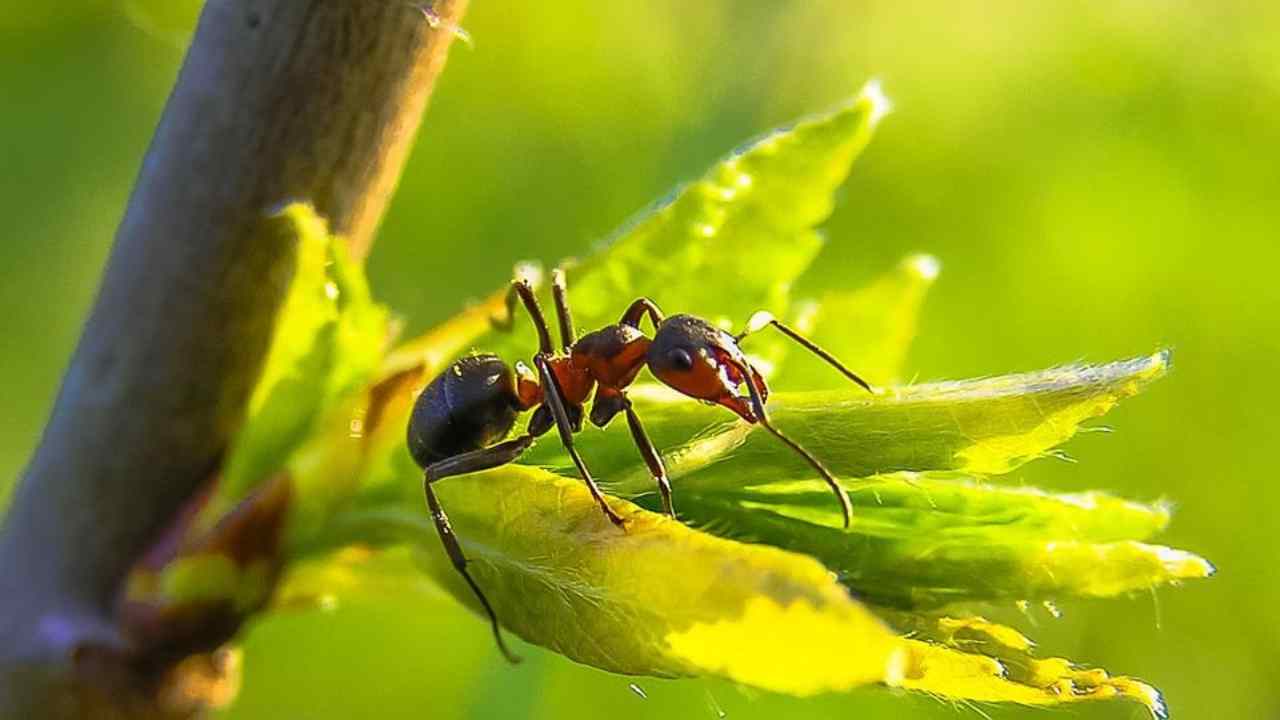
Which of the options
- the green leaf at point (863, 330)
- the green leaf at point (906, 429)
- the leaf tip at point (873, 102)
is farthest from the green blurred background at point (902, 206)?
the green leaf at point (906, 429)

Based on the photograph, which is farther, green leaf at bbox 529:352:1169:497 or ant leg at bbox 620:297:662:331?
ant leg at bbox 620:297:662:331

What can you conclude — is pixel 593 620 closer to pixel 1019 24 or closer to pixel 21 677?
pixel 21 677

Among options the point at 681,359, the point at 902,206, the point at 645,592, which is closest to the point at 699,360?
the point at 681,359

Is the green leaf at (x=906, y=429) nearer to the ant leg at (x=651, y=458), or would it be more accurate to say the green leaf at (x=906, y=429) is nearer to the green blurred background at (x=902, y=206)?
the ant leg at (x=651, y=458)

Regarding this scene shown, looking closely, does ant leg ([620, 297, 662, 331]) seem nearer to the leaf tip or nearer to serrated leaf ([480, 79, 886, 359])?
serrated leaf ([480, 79, 886, 359])

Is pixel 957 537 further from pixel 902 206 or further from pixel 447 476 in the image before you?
pixel 902 206

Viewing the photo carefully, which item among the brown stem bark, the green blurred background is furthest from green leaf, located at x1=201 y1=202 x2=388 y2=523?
the green blurred background

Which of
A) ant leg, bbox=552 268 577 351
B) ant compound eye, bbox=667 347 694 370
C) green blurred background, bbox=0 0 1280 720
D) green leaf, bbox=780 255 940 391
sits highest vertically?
green blurred background, bbox=0 0 1280 720

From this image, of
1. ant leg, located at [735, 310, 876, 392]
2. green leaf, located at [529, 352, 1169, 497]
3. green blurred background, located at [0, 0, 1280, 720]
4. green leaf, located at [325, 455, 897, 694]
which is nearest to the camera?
green leaf, located at [325, 455, 897, 694]

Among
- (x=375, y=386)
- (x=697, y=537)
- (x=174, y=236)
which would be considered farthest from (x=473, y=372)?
(x=697, y=537)
